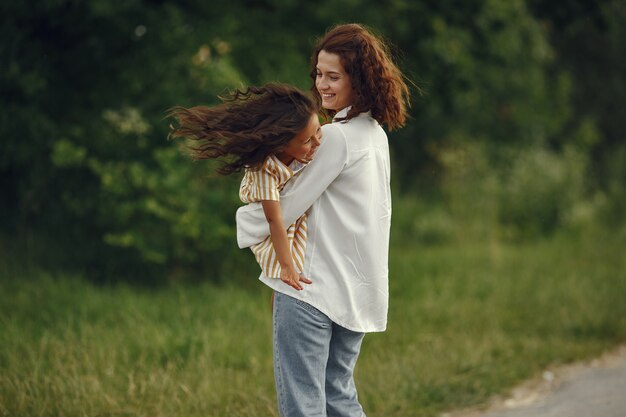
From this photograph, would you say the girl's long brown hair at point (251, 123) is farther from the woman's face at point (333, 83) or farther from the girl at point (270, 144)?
the woman's face at point (333, 83)

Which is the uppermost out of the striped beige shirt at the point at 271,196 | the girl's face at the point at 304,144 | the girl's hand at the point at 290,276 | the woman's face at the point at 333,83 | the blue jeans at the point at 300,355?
the woman's face at the point at 333,83

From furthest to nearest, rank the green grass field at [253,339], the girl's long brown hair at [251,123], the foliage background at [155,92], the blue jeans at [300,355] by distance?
the foliage background at [155,92] → the green grass field at [253,339] → the blue jeans at [300,355] → the girl's long brown hair at [251,123]

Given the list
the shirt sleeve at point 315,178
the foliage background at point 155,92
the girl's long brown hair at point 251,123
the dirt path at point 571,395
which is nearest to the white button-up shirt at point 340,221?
the shirt sleeve at point 315,178

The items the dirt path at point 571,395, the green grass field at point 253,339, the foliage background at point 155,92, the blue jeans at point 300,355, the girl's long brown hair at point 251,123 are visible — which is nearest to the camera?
the girl's long brown hair at point 251,123

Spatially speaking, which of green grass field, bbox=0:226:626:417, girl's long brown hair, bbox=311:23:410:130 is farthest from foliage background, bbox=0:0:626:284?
girl's long brown hair, bbox=311:23:410:130

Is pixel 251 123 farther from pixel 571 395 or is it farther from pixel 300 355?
pixel 571 395

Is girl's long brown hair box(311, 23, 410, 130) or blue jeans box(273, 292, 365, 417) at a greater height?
girl's long brown hair box(311, 23, 410, 130)

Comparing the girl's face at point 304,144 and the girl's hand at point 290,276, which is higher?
the girl's face at point 304,144

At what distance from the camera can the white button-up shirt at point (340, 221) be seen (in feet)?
8.57

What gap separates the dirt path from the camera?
14.2 feet

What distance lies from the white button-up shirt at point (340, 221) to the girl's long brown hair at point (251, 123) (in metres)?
0.15

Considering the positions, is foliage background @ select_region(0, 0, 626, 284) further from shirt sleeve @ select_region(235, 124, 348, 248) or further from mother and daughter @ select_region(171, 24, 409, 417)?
shirt sleeve @ select_region(235, 124, 348, 248)

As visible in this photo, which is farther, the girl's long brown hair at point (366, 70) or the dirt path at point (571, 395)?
the dirt path at point (571, 395)

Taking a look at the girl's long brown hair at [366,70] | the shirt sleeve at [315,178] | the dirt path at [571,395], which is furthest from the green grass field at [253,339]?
the girl's long brown hair at [366,70]
